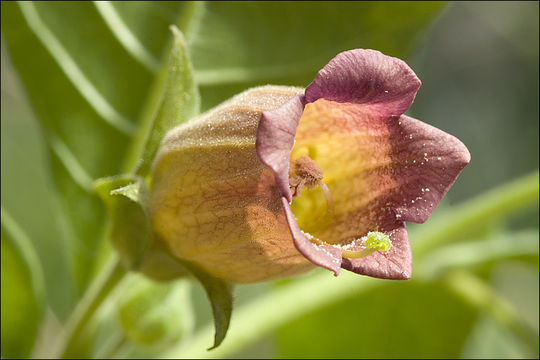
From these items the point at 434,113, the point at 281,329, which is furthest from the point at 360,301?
the point at 434,113

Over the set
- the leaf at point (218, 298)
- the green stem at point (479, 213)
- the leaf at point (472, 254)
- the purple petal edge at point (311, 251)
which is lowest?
the leaf at point (472, 254)

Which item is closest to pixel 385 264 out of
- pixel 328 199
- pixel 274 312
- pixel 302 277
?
pixel 328 199

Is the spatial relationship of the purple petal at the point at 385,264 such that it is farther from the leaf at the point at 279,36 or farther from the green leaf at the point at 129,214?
the leaf at the point at 279,36

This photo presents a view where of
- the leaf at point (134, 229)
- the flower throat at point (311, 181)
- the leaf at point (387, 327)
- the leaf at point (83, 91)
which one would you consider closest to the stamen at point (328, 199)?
the flower throat at point (311, 181)

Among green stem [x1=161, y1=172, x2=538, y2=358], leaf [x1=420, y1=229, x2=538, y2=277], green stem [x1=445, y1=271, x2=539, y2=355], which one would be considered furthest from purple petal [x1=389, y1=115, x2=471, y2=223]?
green stem [x1=445, y1=271, x2=539, y2=355]

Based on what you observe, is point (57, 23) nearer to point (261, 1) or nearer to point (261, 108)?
point (261, 1)

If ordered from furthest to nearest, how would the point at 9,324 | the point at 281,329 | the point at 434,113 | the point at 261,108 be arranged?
1. the point at 434,113
2. the point at 281,329
3. the point at 9,324
4. the point at 261,108
